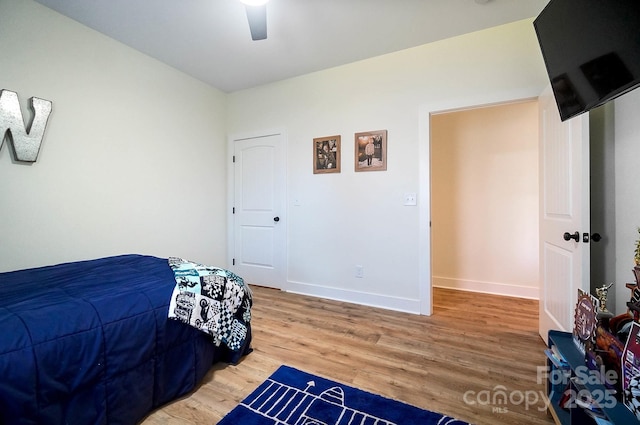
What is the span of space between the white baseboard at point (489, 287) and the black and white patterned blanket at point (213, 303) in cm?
273

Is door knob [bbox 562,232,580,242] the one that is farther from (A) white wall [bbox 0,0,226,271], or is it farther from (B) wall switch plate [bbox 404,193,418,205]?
(A) white wall [bbox 0,0,226,271]

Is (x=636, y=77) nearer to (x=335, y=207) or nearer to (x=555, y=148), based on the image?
(x=555, y=148)

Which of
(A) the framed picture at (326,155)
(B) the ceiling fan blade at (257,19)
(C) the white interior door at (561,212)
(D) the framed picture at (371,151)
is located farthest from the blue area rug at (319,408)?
(B) the ceiling fan blade at (257,19)

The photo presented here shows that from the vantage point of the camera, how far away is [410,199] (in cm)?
256

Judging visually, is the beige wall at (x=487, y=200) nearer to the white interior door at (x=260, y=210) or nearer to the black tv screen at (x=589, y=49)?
the black tv screen at (x=589, y=49)

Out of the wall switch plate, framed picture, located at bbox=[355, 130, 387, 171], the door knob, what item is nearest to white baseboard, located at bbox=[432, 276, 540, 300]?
the wall switch plate

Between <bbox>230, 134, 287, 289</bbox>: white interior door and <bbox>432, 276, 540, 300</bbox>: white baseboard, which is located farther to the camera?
<bbox>230, 134, 287, 289</bbox>: white interior door

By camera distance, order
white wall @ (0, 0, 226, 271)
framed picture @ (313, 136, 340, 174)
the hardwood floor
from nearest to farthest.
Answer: the hardwood floor → white wall @ (0, 0, 226, 271) → framed picture @ (313, 136, 340, 174)

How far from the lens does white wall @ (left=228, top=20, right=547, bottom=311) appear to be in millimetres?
2262

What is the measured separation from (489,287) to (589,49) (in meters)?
2.74

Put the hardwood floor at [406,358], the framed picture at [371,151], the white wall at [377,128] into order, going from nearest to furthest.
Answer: the hardwood floor at [406,358] → the white wall at [377,128] → the framed picture at [371,151]

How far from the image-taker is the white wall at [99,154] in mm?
1896

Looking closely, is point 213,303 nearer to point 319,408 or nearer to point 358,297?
point 319,408

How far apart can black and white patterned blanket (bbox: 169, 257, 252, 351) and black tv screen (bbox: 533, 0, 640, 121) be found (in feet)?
6.87
